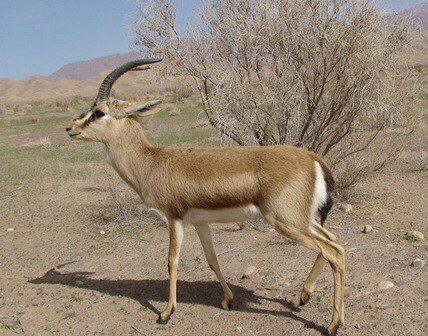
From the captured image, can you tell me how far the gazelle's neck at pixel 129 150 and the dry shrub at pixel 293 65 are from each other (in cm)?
290

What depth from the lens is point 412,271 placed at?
5.61 meters

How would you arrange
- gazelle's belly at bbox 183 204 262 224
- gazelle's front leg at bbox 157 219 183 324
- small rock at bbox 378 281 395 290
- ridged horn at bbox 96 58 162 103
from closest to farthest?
gazelle's belly at bbox 183 204 262 224 → gazelle's front leg at bbox 157 219 183 324 → small rock at bbox 378 281 395 290 → ridged horn at bbox 96 58 162 103

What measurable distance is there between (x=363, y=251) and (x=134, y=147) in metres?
3.39

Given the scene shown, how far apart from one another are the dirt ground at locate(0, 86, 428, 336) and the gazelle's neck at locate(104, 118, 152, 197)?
1510mm

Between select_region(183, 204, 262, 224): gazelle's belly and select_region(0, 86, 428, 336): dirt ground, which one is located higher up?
select_region(183, 204, 262, 224): gazelle's belly

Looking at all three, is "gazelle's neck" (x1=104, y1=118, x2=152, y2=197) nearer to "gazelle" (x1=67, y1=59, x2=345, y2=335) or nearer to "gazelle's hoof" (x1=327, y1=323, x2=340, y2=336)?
"gazelle" (x1=67, y1=59, x2=345, y2=335)

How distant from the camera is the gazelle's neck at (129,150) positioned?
5.63m

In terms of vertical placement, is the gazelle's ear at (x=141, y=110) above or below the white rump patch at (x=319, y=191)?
above

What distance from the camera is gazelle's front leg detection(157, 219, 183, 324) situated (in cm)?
518

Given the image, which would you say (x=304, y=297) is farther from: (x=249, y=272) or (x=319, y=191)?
(x=319, y=191)

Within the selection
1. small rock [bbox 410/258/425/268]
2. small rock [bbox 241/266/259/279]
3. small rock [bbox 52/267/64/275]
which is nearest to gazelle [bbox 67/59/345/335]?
small rock [bbox 241/266/259/279]

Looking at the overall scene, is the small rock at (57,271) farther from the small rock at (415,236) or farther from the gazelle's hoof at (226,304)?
the small rock at (415,236)

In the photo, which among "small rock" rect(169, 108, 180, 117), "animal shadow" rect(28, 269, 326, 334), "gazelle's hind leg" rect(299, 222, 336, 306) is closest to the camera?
"gazelle's hind leg" rect(299, 222, 336, 306)

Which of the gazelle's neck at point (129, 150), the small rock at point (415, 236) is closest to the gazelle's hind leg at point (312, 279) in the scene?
the gazelle's neck at point (129, 150)
